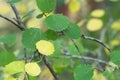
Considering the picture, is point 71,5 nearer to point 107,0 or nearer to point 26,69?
point 107,0

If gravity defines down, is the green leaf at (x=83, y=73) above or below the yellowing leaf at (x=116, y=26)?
above

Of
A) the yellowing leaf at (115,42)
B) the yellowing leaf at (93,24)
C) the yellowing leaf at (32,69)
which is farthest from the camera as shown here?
the yellowing leaf at (115,42)

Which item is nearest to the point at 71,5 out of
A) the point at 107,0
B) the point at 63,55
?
the point at 107,0

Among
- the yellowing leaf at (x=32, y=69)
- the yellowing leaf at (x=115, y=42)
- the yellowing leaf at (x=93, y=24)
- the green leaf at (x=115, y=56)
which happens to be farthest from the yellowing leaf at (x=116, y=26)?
the yellowing leaf at (x=32, y=69)

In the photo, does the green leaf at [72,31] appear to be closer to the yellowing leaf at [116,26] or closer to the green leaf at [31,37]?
the green leaf at [31,37]

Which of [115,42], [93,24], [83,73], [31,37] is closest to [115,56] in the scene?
[83,73]

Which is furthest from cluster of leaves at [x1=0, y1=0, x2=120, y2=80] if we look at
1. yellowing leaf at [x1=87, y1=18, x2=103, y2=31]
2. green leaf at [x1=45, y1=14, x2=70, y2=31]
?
yellowing leaf at [x1=87, y1=18, x2=103, y2=31]
